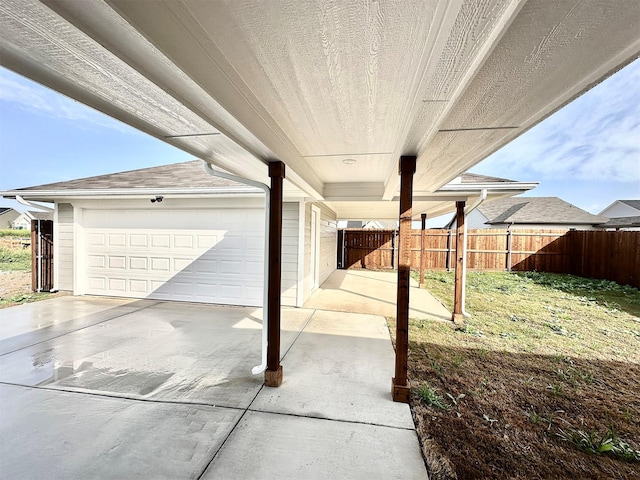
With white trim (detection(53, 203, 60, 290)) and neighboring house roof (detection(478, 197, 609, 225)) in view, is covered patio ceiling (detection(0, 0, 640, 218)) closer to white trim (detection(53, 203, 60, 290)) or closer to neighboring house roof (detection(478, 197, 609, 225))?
white trim (detection(53, 203, 60, 290))

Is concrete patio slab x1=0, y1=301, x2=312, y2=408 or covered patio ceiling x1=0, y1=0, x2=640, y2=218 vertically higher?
covered patio ceiling x1=0, y1=0, x2=640, y2=218

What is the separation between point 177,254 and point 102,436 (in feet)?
15.0

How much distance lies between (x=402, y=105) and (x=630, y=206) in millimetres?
27114

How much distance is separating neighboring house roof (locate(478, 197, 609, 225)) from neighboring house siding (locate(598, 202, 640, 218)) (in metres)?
4.95

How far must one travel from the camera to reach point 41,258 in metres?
6.84

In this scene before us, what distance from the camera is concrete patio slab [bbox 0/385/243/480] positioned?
1.85 meters

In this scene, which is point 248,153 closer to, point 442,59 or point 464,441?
point 442,59

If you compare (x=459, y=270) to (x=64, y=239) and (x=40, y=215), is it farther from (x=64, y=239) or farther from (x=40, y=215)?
(x=40, y=215)

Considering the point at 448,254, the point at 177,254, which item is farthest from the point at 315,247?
the point at 448,254

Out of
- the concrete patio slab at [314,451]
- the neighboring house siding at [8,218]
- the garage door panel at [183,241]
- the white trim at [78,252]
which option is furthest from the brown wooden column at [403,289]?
the neighboring house siding at [8,218]

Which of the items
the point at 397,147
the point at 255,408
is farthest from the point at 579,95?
the point at 255,408

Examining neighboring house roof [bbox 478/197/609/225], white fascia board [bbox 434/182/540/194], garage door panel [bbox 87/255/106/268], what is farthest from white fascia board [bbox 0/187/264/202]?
neighboring house roof [bbox 478/197/609/225]

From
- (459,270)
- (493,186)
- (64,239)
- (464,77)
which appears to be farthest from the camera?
(64,239)

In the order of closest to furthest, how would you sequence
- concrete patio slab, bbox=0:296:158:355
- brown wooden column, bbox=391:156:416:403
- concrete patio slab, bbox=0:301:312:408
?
brown wooden column, bbox=391:156:416:403
concrete patio slab, bbox=0:301:312:408
concrete patio slab, bbox=0:296:158:355
